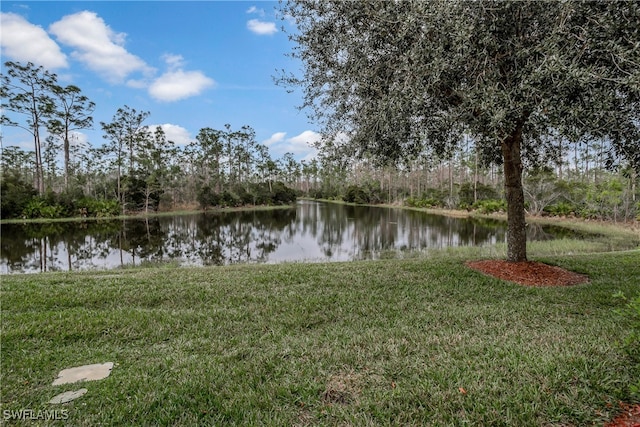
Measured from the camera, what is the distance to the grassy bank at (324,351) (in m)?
2.42

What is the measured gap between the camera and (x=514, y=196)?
666cm

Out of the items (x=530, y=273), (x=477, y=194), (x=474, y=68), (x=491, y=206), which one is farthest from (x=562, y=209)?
(x=474, y=68)

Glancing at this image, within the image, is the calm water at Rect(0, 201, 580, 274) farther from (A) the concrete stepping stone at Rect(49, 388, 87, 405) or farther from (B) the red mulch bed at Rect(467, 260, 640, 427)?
(A) the concrete stepping stone at Rect(49, 388, 87, 405)

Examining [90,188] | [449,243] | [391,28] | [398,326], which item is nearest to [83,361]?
[398,326]

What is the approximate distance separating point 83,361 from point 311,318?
251 centimetres

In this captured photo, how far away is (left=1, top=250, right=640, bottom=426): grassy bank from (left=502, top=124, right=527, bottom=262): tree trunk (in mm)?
1342

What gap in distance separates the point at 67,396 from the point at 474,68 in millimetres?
5891

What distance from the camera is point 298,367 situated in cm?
303

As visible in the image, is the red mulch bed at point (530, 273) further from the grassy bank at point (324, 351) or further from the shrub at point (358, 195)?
the shrub at point (358, 195)

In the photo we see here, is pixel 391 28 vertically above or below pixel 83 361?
above

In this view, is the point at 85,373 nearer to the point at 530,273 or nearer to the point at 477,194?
the point at 530,273

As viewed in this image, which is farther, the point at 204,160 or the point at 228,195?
the point at 204,160

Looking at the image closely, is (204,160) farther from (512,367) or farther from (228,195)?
(512,367)

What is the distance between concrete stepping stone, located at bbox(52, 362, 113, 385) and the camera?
2910 millimetres
